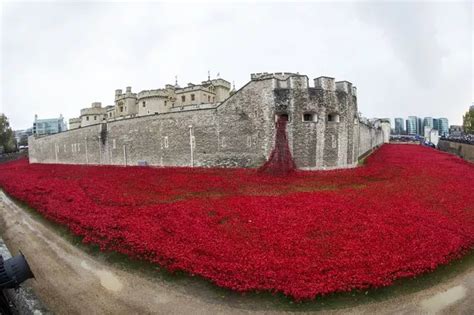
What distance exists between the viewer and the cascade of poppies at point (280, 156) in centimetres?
2209

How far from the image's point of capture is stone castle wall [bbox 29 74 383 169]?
23.0 meters

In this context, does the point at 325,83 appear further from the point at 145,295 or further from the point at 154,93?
the point at 154,93

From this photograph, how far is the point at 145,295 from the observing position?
308 inches

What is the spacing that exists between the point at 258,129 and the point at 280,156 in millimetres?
2669

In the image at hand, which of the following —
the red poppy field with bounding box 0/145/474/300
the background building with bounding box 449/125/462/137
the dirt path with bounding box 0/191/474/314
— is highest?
the background building with bounding box 449/125/462/137

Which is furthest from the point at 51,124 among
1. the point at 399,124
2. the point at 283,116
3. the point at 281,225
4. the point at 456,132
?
the point at 281,225

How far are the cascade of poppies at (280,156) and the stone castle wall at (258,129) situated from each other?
39cm

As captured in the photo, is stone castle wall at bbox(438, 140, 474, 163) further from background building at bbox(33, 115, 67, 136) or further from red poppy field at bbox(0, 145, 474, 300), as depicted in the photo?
background building at bbox(33, 115, 67, 136)

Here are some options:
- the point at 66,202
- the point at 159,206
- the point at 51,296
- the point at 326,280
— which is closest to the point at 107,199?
the point at 66,202

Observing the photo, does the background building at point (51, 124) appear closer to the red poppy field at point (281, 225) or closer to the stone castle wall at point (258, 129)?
the stone castle wall at point (258, 129)

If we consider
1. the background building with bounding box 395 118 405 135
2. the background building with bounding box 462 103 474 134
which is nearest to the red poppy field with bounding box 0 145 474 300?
the background building with bounding box 462 103 474 134

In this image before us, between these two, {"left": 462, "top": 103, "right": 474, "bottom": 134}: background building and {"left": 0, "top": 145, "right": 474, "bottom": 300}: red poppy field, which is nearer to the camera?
{"left": 0, "top": 145, "right": 474, "bottom": 300}: red poppy field

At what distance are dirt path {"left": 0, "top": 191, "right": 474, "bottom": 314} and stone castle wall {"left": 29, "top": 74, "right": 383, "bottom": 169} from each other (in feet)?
49.8

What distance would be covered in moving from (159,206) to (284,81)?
43.7ft
